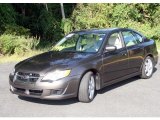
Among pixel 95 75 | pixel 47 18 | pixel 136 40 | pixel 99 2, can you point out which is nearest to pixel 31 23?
pixel 47 18

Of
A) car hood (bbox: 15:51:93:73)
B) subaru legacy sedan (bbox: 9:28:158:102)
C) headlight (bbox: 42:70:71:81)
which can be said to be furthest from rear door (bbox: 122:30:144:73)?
headlight (bbox: 42:70:71:81)

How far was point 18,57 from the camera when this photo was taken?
1467 centimetres

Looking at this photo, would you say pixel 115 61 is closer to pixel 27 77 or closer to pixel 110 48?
pixel 110 48

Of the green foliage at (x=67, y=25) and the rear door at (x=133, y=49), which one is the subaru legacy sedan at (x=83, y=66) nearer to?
the rear door at (x=133, y=49)

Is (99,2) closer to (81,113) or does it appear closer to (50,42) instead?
(50,42)

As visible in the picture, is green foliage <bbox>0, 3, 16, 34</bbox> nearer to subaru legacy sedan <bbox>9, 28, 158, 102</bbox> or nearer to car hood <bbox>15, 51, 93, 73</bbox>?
subaru legacy sedan <bbox>9, 28, 158, 102</bbox>

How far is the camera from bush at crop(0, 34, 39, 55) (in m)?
15.2

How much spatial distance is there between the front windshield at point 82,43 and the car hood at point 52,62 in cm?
33

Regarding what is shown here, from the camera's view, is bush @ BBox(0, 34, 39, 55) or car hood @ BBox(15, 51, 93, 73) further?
bush @ BBox(0, 34, 39, 55)

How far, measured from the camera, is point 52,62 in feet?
25.0

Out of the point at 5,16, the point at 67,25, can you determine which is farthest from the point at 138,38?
the point at 67,25

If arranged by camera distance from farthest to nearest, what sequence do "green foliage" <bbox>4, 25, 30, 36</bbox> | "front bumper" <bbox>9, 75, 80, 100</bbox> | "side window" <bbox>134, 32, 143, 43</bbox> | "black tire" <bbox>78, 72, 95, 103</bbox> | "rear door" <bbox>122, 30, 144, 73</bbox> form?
"green foliage" <bbox>4, 25, 30, 36</bbox>
"side window" <bbox>134, 32, 143, 43</bbox>
"rear door" <bbox>122, 30, 144, 73</bbox>
"black tire" <bbox>78, 72, 95, 103</bbox>
"front bumper" <bbox>9, 75, 80, 100</bbox>

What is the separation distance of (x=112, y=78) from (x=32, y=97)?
191 centimetres

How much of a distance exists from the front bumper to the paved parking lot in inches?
10.0
